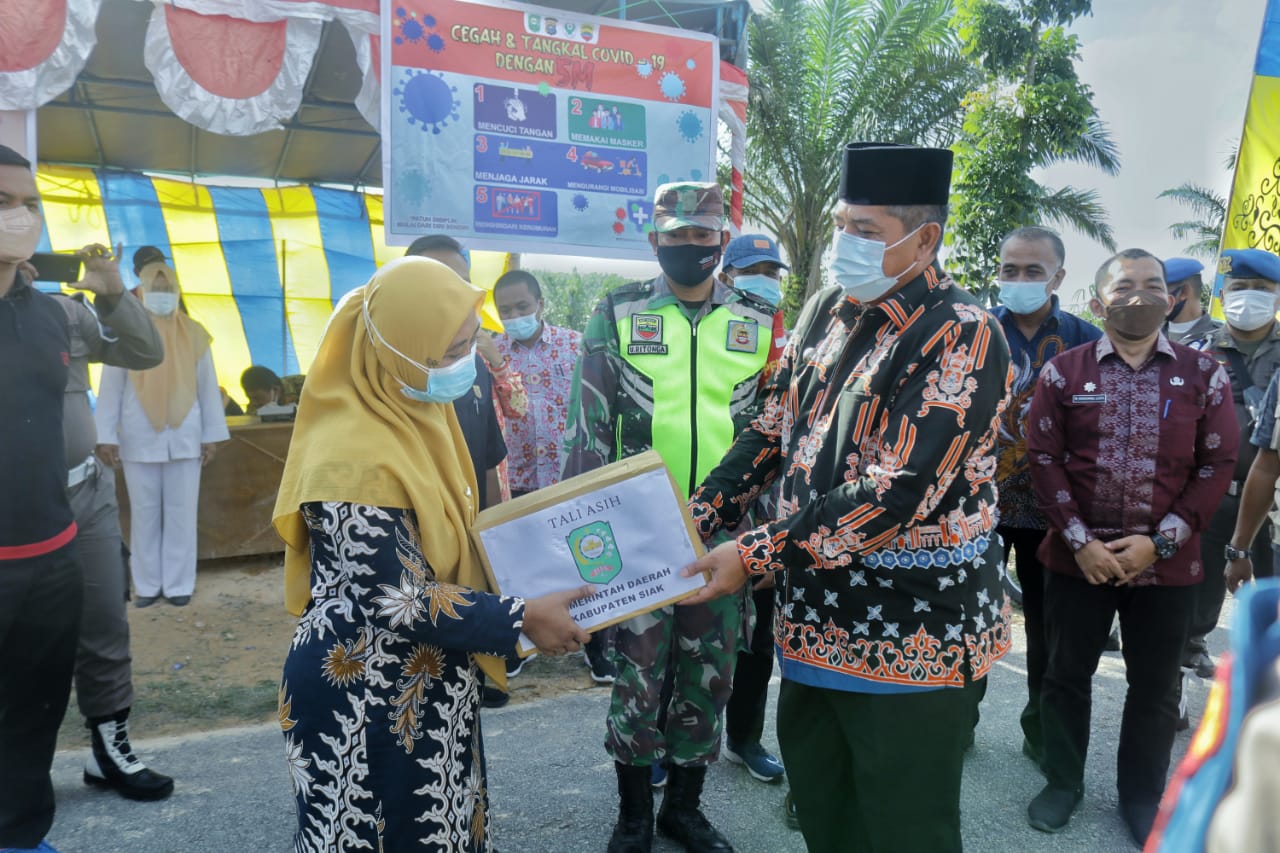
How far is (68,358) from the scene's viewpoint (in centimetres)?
285

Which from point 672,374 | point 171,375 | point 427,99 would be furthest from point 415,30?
point 672,374

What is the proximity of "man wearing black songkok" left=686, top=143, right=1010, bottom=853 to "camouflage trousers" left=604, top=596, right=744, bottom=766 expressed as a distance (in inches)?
26.6

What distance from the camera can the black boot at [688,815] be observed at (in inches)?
115

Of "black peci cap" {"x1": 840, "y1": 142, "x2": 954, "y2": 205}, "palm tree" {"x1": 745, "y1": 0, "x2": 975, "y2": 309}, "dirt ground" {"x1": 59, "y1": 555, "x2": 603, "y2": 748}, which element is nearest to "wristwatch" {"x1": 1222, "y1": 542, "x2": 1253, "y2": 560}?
"black peci cap" {"x1": 840, "y1": 142, "x2": 954, "y2": 205}

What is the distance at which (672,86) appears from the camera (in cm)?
590

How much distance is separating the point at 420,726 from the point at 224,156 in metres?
9.97

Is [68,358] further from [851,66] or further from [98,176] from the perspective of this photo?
[851,66]

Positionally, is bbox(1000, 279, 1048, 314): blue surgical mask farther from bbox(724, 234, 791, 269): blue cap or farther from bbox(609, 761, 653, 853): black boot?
bbox(609, 761, 653, 853): black boot

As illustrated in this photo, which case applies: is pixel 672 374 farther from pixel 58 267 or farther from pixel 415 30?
pixel 415 30

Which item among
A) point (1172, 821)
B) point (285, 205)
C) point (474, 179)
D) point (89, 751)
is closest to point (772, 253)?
point (474, 179)

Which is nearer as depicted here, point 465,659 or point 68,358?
point 465,659

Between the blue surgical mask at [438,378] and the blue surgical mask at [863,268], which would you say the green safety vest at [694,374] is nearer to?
the blue surgical mask at [863,268]

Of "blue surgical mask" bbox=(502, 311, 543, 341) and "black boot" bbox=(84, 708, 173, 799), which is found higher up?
"blue surgical mask" bbox=(502, 311, 543, 341)

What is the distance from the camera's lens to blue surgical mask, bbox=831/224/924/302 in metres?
2.11
